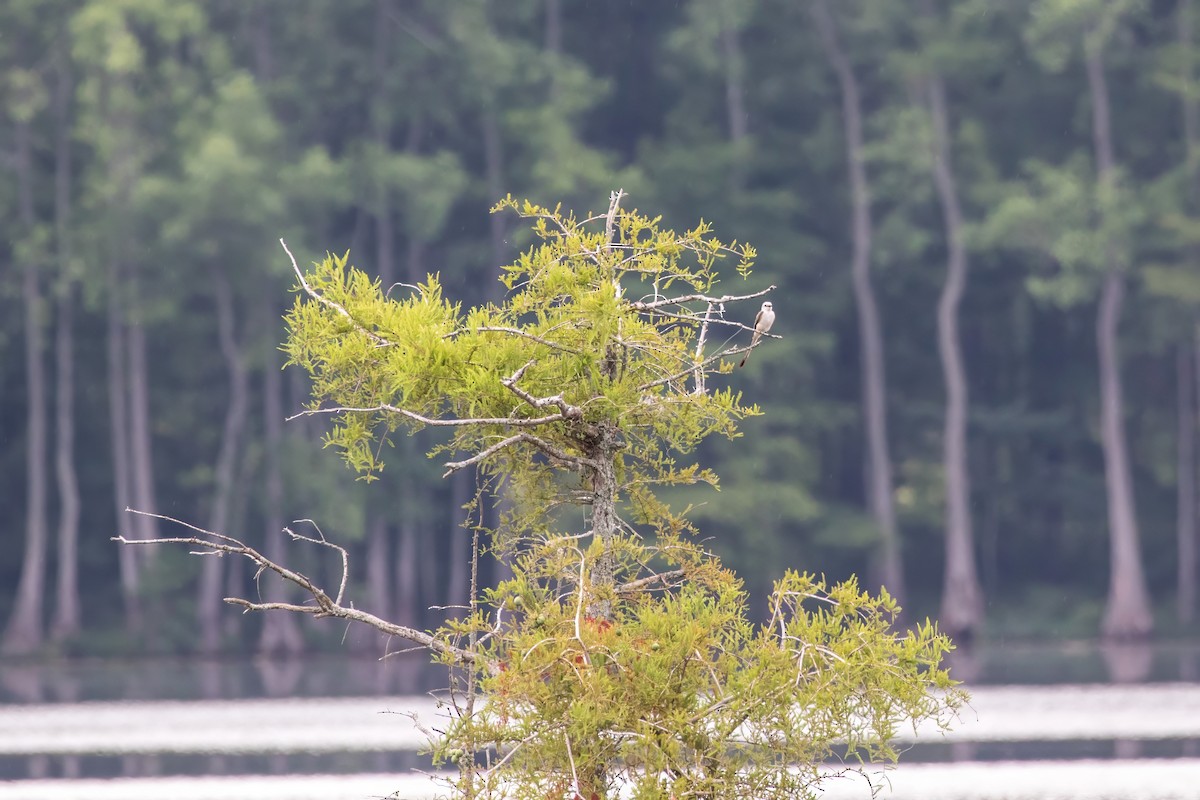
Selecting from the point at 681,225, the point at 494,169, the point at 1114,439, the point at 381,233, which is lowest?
the point at 1114,439

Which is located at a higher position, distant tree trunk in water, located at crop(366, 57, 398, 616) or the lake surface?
distant tree trunk in water, located at crop(366, 57, 398, 616)

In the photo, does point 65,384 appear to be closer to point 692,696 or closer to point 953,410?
point 953,410

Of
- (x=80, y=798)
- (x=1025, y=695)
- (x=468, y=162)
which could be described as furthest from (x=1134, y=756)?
(x=468, y=162)

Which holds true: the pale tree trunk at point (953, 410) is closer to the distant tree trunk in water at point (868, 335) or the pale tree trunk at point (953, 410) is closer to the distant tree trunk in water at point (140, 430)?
the distant tree trunk in water at point (868, 335)

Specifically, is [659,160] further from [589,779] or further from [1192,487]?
[589,779]

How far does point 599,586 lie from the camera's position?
824 cm

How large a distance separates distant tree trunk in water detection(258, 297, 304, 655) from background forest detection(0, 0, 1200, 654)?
0.11m

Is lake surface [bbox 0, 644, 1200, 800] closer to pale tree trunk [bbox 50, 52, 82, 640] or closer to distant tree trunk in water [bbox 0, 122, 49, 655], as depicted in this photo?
distant tree trunk in water [bbox 0, 122, 49, 655]

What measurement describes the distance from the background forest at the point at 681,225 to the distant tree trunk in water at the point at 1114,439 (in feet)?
0.31

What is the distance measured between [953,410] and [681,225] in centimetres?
674

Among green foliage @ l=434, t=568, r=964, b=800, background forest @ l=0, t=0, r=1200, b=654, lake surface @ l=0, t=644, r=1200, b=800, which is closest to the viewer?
green foliage @ l=434, t=568, r=964, b=800

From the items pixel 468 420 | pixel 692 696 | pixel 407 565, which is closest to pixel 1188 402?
pixel 407 565

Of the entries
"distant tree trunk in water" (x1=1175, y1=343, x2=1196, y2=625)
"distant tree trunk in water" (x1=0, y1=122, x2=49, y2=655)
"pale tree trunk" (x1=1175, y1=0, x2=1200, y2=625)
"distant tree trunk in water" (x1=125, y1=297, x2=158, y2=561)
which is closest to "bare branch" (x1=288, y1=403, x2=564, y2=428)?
"distant tree trunk in water" (x1=125, y1=297, x2=158, y2=561)

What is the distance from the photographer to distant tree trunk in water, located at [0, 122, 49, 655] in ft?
139
